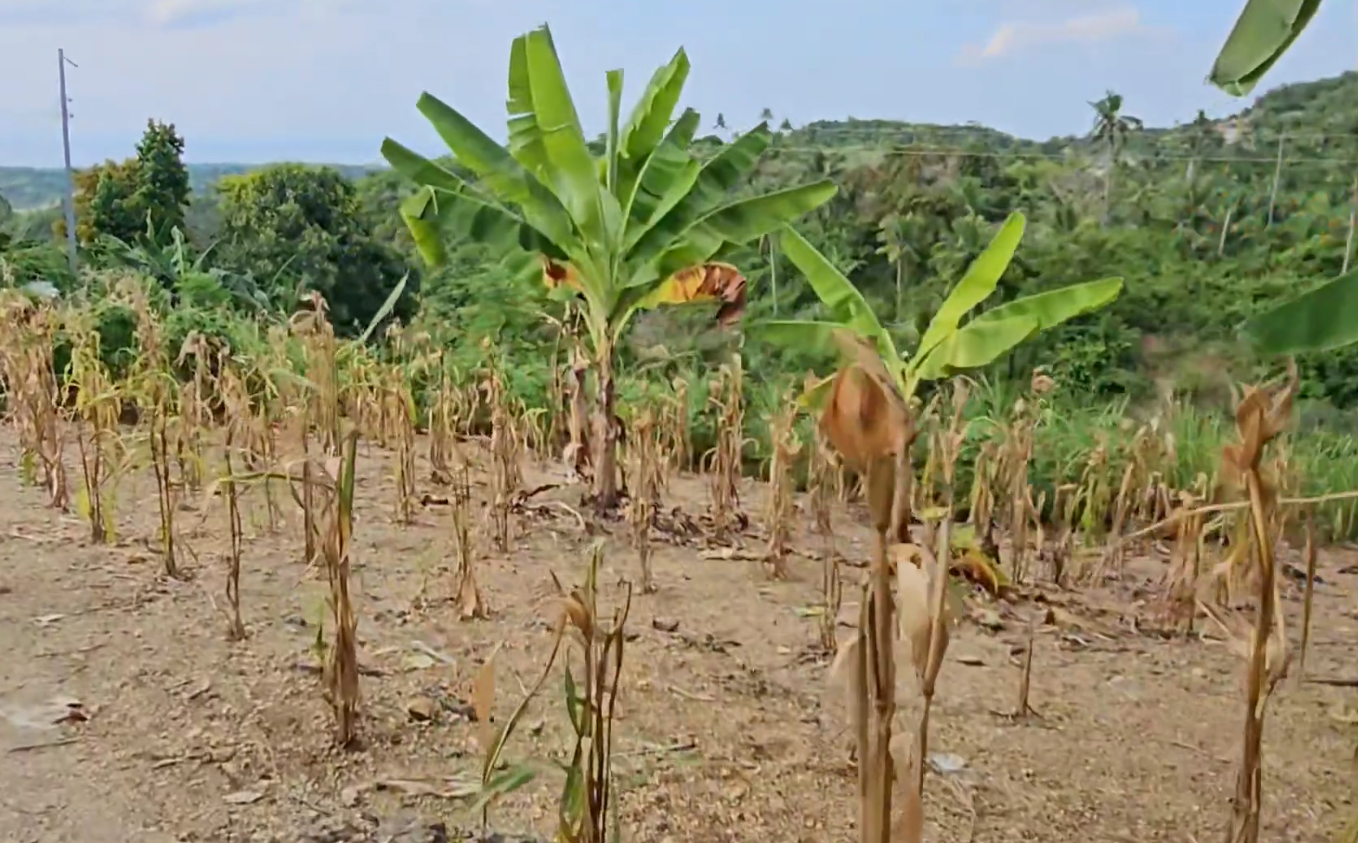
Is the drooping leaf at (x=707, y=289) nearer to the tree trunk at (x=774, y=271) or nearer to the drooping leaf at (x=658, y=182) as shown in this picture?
the drooping leaf at (x=658, y=182)

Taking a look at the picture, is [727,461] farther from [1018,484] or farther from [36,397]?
[36,397]

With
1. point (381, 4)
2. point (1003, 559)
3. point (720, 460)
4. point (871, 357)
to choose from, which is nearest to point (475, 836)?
point (871, 357)

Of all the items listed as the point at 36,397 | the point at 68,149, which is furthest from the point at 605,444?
the point at 68,149

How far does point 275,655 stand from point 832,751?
0.62m

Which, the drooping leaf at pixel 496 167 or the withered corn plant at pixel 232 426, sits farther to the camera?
the drooping leaf at pixel 496 167

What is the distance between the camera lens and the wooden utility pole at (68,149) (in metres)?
2.69

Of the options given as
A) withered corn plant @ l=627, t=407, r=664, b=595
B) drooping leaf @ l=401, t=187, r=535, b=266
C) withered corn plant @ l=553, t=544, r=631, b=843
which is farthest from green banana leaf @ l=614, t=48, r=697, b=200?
withered corn plant @ l=553, t=544, r=631, b=843

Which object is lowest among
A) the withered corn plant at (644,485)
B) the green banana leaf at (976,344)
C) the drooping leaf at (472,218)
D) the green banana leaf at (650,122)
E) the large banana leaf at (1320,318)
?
the withered corn plant at (644,485)

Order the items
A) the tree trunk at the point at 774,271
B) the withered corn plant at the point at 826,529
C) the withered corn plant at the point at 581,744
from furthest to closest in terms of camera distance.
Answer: the tree trunk at the point at 774,271 → the withered corn plant at the point at 826,529 → the withered corn plant at the point at 581,744

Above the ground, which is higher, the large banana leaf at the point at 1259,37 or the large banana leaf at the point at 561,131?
the large banana leaf at the point at 561,131

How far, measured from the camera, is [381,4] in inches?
102

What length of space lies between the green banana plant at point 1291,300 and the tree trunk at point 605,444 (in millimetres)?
1628

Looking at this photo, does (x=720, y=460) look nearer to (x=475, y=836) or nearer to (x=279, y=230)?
(x=475, y=836)

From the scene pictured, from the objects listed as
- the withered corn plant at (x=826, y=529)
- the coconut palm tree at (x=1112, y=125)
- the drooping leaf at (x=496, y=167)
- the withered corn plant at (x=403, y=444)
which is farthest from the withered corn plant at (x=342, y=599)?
the coconut palm tree at (x=1112, y=125)
